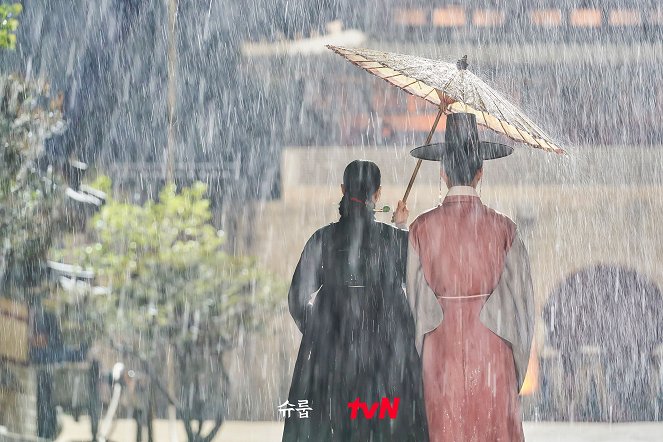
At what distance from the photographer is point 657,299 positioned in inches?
631

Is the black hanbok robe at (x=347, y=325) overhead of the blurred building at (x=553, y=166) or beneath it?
beneath

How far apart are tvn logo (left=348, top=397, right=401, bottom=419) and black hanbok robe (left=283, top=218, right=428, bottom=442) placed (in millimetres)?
15

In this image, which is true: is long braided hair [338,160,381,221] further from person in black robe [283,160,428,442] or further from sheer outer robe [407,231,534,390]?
sheer outer robe [407,231,534,390]

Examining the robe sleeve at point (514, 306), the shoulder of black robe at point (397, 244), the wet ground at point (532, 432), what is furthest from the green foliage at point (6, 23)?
the wet ground at point (532, 432)

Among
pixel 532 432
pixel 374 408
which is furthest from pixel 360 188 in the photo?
pixel 532 432

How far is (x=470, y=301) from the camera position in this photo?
173 inches

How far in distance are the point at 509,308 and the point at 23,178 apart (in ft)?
16.2

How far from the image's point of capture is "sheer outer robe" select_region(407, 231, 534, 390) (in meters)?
4.35

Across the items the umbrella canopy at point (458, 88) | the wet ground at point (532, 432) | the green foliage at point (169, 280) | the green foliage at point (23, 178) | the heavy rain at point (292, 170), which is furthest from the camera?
the wet ground at point (532, 432)

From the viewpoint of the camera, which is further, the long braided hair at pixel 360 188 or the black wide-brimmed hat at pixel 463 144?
the long braided hair at pixel 360 188

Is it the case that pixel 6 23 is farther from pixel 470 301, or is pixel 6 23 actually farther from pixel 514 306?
pixel 514 306

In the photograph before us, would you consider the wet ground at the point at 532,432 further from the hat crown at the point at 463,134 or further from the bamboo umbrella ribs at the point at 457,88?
the hat crown at the point at 463,134

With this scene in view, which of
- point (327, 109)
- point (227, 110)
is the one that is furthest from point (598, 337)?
point (227, 110)

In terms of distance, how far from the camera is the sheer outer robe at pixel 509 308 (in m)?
4.35
